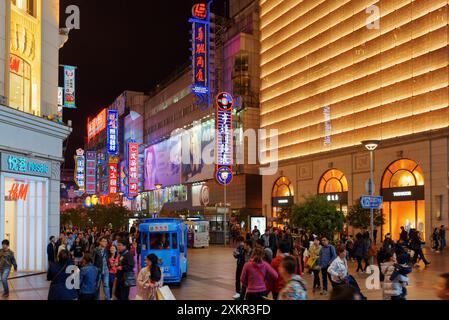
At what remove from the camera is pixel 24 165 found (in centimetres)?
2295

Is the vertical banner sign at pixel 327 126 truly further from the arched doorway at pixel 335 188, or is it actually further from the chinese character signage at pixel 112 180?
the chinese character signage at pixel 112 180

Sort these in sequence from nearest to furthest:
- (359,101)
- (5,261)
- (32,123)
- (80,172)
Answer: (5,261), (32,123), (359,101), (80,172)

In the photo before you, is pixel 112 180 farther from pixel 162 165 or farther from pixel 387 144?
pixel 387 144

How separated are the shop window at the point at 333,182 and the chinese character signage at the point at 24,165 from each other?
3055cm

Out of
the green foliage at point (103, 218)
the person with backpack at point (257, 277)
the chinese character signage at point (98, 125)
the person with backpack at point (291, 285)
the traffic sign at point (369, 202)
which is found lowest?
the green foliage at point (103, 218)

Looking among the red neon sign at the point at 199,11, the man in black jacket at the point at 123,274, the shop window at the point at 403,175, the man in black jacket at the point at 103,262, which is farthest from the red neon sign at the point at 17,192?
the red neon sign at the point at 199,11

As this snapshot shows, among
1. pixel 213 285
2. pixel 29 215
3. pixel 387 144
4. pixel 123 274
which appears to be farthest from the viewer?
pixel 387 144

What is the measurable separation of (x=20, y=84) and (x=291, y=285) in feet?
63.7

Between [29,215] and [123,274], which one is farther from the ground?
[29,215]

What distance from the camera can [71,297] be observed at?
10.5 meters

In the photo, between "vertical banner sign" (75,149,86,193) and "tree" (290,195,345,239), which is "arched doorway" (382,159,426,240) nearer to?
"tree" (290,195,345,239)

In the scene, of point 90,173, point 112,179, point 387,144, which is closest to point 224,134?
point 387,144

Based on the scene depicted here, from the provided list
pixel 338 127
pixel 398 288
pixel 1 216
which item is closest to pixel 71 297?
pixel 398 288

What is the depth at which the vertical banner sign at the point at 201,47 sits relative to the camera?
59.5 meters
